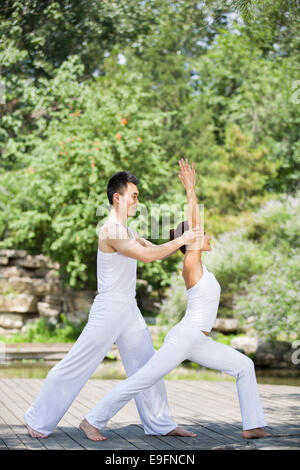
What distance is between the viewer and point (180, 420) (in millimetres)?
6219

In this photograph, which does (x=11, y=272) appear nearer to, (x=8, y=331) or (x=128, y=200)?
(x=8, y=331)

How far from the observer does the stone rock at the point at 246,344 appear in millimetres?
15289

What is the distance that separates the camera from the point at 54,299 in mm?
20422

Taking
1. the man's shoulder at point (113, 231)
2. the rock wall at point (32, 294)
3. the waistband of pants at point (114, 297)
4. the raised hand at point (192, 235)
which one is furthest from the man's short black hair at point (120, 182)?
the rock wall at point (32, 294)

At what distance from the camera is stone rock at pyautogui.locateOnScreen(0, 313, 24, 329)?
2006cm

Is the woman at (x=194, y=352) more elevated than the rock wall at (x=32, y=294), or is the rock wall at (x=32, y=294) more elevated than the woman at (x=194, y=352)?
the woman at (x=194, y=352)

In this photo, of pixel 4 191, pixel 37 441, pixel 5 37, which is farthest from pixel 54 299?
pixel 37 441

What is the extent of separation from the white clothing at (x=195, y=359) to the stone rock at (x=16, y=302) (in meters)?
15.4

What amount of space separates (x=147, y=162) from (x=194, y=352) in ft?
44.2

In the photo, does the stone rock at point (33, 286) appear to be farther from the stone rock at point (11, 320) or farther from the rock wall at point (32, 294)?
the stone rock at point (11, 320)

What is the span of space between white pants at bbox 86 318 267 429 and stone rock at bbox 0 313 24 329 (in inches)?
604

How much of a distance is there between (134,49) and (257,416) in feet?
67.3

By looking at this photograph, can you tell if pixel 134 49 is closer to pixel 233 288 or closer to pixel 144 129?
pixel 144 129

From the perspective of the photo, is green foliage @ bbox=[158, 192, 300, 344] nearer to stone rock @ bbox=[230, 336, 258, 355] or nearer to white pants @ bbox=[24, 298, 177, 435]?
stone rock @ bbox=[230, 336, 258, 355]
